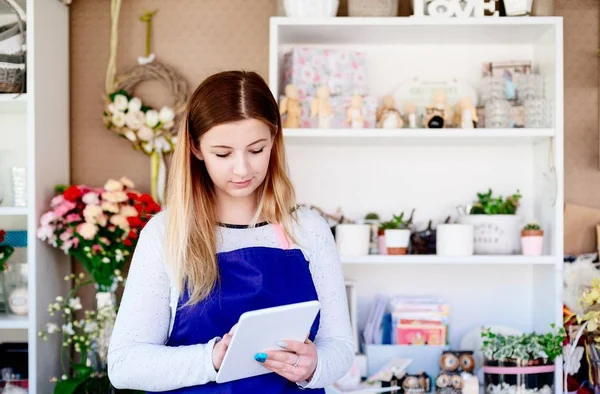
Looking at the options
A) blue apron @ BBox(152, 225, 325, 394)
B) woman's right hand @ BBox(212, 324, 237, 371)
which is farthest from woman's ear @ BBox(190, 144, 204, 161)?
woman's right hand @ BBox(212, 324, 237, 371)

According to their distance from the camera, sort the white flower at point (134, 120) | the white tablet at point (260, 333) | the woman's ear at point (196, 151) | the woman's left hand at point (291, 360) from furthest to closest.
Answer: the white flower at point (134, 120), the woman's ear at point (196, 151), the woman's left hand at point (291, 360), the white tablet at point (260, 333)

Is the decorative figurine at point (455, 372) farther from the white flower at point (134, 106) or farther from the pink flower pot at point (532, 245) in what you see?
the white flower at point (134, 106)

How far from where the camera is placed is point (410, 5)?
281cm

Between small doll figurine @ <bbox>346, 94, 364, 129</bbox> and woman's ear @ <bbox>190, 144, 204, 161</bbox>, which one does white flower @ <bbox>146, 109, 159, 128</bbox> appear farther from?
woman's ear @ <bbox>190, 144, 204, 161</bbox>

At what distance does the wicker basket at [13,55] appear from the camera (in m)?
2.53

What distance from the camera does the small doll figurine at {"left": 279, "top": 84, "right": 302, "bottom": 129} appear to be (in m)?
2.57

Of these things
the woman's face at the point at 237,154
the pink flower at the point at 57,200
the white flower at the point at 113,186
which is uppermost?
the woman's face at the point at 237,154

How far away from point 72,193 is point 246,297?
1.29 meters

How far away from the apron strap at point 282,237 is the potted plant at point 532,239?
4.17ft

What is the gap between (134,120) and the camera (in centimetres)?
274

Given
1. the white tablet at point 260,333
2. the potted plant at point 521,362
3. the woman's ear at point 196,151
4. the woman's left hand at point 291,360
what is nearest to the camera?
the white tablet at point 260,333

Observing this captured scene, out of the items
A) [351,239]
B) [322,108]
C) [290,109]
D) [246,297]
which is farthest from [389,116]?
[246,297]

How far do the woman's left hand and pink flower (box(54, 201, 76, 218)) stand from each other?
1.37 m

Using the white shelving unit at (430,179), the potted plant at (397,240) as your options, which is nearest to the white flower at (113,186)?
the white shelving unit at (430,179)
